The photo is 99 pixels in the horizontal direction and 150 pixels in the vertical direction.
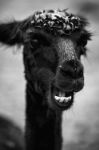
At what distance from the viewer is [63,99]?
14.9 ft

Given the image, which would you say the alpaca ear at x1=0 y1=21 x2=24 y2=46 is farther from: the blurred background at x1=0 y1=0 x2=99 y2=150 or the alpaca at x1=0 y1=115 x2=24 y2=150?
the alpaca at x1=0 y1=115 x2=24 y2=150

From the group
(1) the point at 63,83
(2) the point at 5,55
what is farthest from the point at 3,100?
(1) the point at 63,83

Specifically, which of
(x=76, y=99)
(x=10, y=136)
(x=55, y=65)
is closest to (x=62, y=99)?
(x=55, y=65)

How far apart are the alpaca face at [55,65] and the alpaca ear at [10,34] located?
32 cm

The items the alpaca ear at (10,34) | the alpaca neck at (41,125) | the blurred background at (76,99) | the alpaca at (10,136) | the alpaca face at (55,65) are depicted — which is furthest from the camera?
the blurred background at (76,99)

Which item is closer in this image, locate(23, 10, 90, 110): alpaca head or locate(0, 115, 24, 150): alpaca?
locate(23, 10, 90, 110): alpaca head

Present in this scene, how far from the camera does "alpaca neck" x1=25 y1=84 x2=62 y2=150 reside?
5059mm

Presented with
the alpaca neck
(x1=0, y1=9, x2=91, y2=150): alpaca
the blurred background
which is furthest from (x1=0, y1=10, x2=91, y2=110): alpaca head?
the blurred background

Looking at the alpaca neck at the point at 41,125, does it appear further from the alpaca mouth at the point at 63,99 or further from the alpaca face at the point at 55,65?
the alpaca mouth at the point at 63,99

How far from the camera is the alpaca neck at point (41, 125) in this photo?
506 centimetres

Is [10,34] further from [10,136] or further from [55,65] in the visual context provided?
[10,136]

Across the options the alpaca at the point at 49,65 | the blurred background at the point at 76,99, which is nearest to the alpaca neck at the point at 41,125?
the alpaca at the point at 49,65

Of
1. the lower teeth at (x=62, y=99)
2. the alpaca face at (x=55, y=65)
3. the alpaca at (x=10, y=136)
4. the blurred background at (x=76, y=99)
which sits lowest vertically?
the lower teeth at (x=62, y=99)

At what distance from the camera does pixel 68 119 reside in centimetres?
866
